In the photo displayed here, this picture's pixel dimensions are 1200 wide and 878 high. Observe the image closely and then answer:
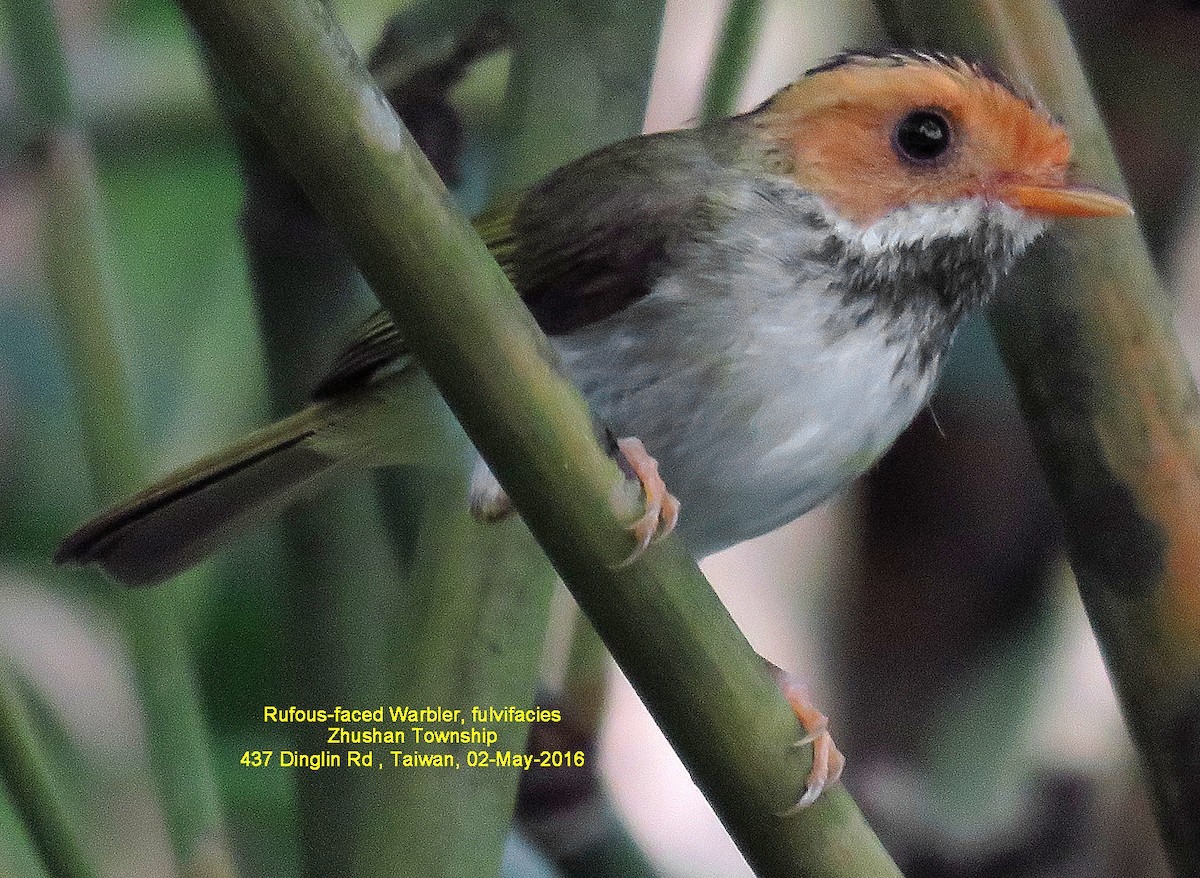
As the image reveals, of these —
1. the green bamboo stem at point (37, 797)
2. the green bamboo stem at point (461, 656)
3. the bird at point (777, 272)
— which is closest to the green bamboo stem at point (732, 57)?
the bird at point (777, 272)

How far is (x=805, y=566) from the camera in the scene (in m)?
0.96

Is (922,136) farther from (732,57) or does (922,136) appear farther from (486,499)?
(486,499)

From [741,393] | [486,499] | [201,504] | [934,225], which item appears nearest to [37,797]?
[201,504]

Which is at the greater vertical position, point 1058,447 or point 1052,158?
point 1052,158

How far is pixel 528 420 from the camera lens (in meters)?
0.46

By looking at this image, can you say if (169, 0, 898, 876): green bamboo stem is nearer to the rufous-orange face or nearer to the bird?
the bird

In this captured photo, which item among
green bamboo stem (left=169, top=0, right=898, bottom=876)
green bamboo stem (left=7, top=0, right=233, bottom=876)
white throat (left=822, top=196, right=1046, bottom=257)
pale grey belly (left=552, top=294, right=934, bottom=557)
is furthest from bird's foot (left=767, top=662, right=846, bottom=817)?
green bamboo stem (left=7, top=0, right=233, bottom=876)

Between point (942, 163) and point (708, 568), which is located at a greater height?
point (942, 163)

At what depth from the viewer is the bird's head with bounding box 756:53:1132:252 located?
2.53 ft

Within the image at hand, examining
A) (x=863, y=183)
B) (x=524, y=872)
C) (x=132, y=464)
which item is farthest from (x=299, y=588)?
(x=863, y=183)

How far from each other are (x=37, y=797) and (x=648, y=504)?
1.90ft

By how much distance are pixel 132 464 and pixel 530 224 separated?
33 cm

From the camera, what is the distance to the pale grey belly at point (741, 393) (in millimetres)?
726

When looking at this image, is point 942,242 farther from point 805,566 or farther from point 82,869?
point 82,869
